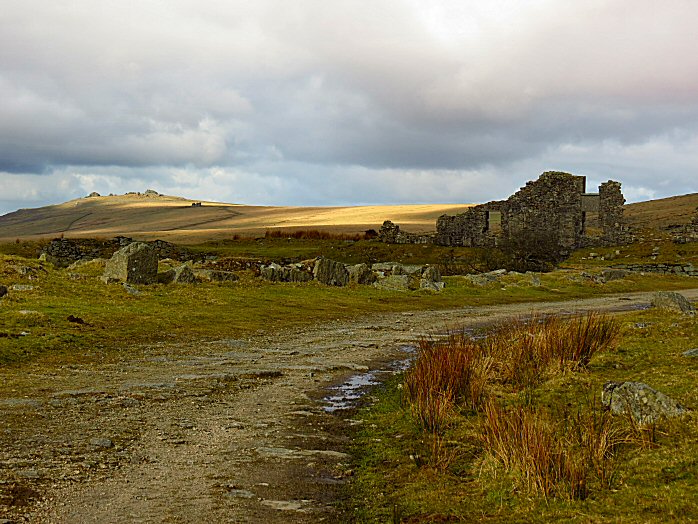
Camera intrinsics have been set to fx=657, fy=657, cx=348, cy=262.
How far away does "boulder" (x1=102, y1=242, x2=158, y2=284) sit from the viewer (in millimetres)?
29203

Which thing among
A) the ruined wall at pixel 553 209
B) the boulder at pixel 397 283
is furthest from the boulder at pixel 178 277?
the ruined wall at pixel 553 209

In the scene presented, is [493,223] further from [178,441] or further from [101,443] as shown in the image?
[101,443]

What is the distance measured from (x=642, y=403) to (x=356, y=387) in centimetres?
609

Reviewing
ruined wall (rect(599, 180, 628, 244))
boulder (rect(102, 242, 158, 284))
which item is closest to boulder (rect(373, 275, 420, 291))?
boulder (rect(102, 242, 158, 284))

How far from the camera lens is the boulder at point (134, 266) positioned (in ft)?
95.8

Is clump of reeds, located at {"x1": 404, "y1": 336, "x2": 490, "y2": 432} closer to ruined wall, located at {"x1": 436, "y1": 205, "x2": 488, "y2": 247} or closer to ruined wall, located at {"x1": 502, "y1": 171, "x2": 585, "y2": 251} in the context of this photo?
ruined wall, located at {"x1": 502, "y1": 171, "x2": 585, "y2": 251}

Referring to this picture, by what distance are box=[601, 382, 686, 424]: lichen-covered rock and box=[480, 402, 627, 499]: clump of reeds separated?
41cm

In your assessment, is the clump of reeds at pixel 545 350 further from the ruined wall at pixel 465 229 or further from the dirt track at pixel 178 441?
the ruined wall at pixel 465 229

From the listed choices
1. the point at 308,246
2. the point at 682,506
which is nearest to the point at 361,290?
the point at 682,506

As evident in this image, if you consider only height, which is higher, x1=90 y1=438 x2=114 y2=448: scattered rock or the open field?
the open field

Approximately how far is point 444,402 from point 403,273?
30.8m

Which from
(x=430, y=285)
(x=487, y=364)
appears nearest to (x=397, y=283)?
(x=430, y=285)

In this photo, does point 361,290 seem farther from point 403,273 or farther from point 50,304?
point 50,304

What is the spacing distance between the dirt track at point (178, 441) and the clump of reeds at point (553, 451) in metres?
2.07
